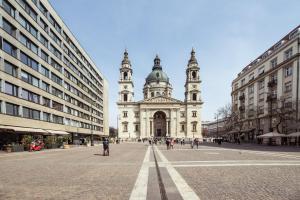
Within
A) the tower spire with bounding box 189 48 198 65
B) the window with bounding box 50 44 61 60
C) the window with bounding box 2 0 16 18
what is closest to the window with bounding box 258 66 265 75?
the tower spire with bounding box 189 48 198 65

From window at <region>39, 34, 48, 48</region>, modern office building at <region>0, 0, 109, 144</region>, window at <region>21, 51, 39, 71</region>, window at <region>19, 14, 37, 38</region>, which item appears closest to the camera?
modern office building at <region>0, 0, 109, 144</region>

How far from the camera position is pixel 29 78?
106ft

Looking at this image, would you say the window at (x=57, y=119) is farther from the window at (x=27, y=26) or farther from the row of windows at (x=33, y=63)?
the window at (x=27, y=26)

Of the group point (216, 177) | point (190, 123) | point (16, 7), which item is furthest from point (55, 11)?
point (190, 123)

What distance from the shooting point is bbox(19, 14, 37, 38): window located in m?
30.6

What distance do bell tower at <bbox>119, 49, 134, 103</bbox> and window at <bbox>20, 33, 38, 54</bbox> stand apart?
60.8m

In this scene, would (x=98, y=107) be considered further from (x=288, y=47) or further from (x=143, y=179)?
(x=143, y=179)

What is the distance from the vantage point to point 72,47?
172 ft

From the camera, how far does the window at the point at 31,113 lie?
31033 mm

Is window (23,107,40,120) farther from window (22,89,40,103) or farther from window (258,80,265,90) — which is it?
window (258,80,265,90)

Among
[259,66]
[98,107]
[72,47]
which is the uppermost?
[72,47]

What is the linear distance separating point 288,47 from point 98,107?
192ft

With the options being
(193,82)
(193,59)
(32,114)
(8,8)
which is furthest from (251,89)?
(8,8)

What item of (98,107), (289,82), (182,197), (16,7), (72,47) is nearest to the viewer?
(182,197)
